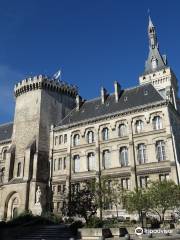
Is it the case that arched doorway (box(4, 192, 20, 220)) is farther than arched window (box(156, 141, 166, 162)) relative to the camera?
Yes

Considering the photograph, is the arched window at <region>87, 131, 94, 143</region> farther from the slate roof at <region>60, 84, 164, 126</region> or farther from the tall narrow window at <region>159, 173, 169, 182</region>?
the tall narrow window at <region>159, 173, 169, 182</region>

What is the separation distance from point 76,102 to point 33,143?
10.8 m

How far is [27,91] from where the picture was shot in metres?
45.6

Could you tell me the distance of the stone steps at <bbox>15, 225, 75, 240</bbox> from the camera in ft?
72.5

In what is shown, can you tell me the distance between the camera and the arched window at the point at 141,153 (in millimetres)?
34125

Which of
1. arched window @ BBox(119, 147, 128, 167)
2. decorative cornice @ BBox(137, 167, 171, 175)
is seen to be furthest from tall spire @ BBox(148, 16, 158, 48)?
decorative cornice @ BBox(137, 167, 171, 175)

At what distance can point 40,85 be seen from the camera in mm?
44531

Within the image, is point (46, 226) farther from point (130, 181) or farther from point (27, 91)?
point (27, 91)

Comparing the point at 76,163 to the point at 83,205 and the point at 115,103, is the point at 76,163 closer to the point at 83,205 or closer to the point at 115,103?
the point at 115,103

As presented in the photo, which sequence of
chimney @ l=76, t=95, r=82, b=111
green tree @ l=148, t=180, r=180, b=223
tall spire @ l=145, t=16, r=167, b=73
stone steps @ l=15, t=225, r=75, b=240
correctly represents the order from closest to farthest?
stone steps @ l=15, t=225, r=75, b=240
green tree @ l=148, t=180, r=180, b=223
chimney @ l=76, t=95, r=82, b=111
tall spire @ l=145, t=16, r=167, b=73

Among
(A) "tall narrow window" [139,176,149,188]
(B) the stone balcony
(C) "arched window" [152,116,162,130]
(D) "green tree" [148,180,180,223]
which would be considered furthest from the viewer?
(C) "arched window" [152,116,162,130]

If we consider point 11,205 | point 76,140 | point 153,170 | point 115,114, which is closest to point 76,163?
point 76,140

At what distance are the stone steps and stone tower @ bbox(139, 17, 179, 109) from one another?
47472mm

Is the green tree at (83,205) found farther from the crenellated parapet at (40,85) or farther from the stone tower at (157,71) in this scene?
the stone tower at (157,71)
